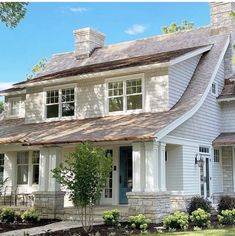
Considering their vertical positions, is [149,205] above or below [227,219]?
above

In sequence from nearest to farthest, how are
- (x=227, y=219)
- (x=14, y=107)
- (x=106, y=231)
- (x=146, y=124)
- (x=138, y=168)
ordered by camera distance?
1. (x=106, y=231)
2. (x=227, y=219)
3. (x=138, y=168)
4. (x=146, y=124)
5. (x=14, y=107)

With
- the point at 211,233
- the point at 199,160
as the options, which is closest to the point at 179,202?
the point at 199,160

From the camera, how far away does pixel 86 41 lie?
22.7m

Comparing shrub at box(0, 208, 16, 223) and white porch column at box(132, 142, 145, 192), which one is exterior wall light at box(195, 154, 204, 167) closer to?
white porch column at box(132, 142, 145, 192)

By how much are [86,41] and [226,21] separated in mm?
7558

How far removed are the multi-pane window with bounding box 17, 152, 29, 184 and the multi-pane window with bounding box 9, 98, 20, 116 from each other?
148 inches

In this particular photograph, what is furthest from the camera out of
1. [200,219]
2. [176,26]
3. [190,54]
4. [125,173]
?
[176,26]

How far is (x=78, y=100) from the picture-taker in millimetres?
18094

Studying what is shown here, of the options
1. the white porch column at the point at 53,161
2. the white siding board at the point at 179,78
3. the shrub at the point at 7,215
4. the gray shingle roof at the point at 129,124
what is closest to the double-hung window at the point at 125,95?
the gray shingle roof at the point at 129,124

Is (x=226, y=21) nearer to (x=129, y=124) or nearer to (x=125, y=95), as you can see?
(x=125, y=95)

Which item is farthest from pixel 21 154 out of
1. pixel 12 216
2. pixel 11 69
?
pixel 11 69

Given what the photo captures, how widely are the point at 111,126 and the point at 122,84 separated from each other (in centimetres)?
240

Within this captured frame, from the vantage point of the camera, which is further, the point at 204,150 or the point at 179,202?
the point at 204,150

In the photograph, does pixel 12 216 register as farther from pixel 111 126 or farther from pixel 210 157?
pixel 210 157
